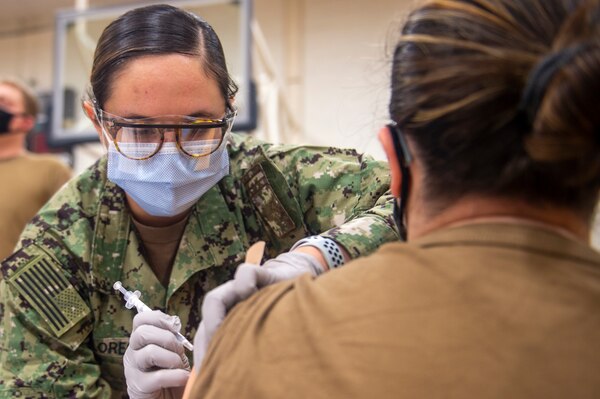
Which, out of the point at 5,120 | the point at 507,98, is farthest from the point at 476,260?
the point at 5,120

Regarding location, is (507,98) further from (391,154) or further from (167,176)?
(167,176)

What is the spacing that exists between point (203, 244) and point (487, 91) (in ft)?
2.98

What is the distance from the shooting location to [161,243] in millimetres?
1499

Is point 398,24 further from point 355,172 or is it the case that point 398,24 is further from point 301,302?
point 355,172

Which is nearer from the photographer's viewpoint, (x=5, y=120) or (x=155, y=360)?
(x=155, y=360)

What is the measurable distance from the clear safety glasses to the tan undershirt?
8.6 inches

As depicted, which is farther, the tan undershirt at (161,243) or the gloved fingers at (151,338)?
the tan undershirt at (161,243)

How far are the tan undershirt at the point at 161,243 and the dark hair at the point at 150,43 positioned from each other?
0.29m

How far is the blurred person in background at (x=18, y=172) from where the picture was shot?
2.51 metres

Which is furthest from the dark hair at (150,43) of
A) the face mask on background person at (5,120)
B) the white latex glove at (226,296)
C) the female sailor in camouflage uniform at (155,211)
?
the face mask on background person at (5,120)

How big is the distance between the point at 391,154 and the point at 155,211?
72 centimetres

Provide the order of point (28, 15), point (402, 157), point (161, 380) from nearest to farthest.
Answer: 1. point (402, 157)
2. point (161, 380)
3. point (28, 15)

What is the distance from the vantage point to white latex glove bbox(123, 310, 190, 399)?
112 centimetres

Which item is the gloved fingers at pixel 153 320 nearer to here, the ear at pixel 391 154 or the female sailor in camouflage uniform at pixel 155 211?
the female sailor in camouflage uniform at pixel 155 211
